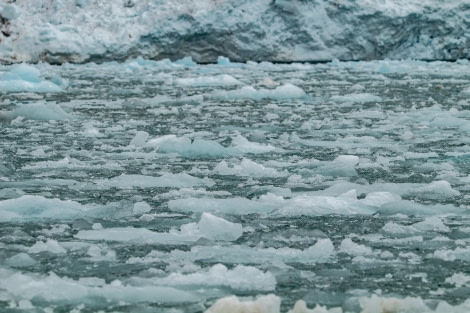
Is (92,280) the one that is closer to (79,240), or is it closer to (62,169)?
(79,240)

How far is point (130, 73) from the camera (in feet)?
38.9

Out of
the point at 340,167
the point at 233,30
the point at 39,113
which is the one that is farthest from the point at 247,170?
the point at 233,30

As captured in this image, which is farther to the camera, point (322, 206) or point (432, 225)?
point (322, 206)

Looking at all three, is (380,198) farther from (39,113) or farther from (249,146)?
(39,113)

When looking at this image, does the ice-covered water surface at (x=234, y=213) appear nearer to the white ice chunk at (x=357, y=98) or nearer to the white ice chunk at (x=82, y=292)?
the white ice chunk at (x=82, y=292)

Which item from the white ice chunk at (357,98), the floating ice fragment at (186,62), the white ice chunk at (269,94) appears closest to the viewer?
the white ice chunk at (357,98)

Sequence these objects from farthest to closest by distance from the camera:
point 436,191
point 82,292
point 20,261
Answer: point 436,191 < point 20,261 < point 82,292

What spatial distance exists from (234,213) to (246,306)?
3.39 ft

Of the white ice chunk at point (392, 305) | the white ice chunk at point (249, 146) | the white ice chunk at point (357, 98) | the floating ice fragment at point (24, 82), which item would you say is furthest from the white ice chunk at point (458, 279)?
the floating ice fragment at point (24, 82)

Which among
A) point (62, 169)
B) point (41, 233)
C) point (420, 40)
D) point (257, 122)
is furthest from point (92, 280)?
point (420, 40)

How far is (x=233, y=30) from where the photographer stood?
14883 mm

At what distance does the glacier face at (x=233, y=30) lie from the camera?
14.4 m

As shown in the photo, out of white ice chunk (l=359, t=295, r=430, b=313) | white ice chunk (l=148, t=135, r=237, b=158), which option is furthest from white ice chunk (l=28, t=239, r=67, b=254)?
white ice chunk (l=148, t=135, r=237, b=158)

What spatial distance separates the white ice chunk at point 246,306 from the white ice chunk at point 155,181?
1487mm
